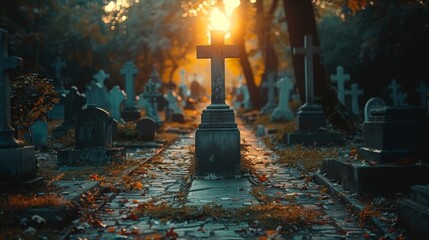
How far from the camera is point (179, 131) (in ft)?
81.4

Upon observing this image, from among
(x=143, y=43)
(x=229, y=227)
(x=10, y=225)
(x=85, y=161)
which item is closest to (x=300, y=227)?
(x=229, y=227)

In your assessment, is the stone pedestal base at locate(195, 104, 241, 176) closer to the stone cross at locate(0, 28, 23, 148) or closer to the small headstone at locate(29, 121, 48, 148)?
the stone cross at locate(0, 28, 23, 148)

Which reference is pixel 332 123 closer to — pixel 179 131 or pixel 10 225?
pixel 179 131

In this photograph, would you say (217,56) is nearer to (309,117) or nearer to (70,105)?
(309,117)

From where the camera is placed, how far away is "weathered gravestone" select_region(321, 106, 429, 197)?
321 inches

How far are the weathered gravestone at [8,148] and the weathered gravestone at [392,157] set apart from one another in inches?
177

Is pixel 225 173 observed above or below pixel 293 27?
below

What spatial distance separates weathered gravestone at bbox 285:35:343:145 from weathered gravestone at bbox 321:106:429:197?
26.9ft

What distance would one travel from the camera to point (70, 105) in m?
19.8

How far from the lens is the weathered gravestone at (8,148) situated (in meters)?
8.12

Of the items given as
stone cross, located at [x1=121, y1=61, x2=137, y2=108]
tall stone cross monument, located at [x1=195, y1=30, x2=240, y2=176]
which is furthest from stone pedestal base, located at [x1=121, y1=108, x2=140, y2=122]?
tall stone cross monument, located at [x1=195, y1=30, x2=240, y2=176]

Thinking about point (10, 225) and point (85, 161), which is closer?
point (10, 225)

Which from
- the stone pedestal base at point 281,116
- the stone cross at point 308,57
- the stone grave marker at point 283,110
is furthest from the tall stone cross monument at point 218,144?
the stone grave marker at point 283,110

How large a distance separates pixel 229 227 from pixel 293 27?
542 inches
